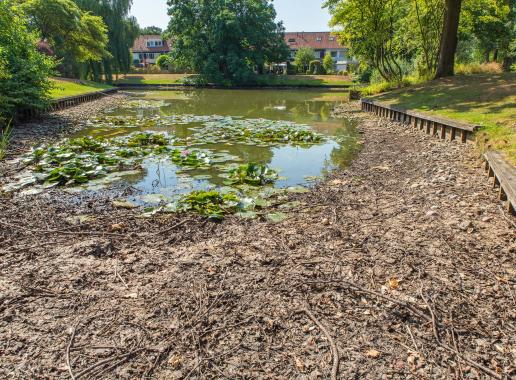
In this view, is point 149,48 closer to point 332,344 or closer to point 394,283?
point 394,283

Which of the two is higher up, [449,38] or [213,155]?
[449,38]

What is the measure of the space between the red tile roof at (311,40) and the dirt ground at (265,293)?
227 ft

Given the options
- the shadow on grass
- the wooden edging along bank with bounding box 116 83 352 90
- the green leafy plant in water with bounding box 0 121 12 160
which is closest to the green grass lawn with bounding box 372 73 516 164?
the shadow on grass

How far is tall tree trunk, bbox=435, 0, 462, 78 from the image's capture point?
1645 cm

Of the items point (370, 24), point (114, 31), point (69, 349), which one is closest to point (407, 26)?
point (370, 24)

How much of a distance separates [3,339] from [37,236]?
1.91 meters

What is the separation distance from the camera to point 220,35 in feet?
127

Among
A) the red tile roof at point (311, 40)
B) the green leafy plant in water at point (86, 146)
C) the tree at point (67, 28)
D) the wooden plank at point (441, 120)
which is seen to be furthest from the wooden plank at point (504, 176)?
the red tile roof at point (311, 40)

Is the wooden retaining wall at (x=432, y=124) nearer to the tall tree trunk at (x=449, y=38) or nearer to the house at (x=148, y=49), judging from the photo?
the tall tree trunk at (x=449, y=38)

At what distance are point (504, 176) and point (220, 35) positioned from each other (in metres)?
37.9

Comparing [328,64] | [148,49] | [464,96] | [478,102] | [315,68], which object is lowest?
[478,102]

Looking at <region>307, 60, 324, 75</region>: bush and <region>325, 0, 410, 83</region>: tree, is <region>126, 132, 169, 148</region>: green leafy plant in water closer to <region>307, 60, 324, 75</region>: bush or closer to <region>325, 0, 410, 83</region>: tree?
<region>325, 0, 410, 83</region>: tree

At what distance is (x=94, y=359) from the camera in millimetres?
2518

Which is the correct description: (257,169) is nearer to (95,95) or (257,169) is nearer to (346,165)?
(346,165)
